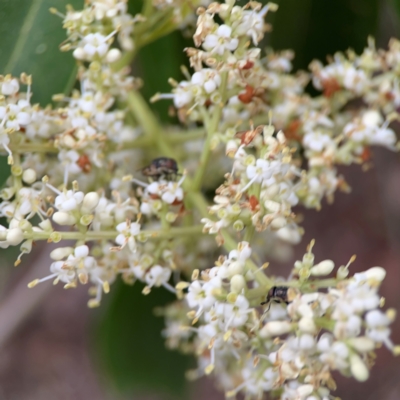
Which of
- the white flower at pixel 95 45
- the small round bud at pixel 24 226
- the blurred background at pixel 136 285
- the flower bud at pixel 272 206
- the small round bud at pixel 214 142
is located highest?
the white flower at pixel 95 45

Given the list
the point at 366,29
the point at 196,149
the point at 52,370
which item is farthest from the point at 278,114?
the point at 52,370

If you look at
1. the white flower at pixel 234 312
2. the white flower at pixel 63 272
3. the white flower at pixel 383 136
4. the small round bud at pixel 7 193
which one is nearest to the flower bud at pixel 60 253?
the white flower at pixel 63 272

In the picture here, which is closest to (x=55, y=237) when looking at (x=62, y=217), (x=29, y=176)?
(x=62, y=217)

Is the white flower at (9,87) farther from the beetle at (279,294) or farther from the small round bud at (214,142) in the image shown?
the beetle at (279,294)

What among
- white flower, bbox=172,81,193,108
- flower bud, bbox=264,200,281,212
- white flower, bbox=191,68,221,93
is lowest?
flower bud, bbox=264,200,281,212

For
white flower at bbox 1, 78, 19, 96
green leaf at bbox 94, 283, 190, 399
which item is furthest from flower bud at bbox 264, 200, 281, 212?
green leaf at bbox 94, 283, 190, 399

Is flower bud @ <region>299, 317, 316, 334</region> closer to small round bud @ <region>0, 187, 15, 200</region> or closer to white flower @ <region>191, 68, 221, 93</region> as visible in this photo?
white flower @ <region>191, 68, 221, 93</region>
